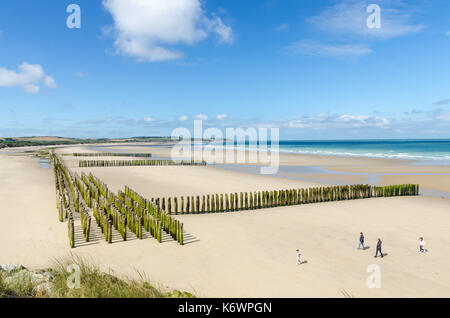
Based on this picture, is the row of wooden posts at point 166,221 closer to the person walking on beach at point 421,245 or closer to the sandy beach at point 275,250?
the sandy beach at point 275,250

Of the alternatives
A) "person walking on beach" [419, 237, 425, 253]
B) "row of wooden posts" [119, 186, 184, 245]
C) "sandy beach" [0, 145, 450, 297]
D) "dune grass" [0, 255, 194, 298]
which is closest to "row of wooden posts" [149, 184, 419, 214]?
"sandy beach" [0, 145, 450, 297]

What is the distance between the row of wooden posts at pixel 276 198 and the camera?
1788cm

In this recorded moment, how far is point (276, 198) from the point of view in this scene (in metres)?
19.6

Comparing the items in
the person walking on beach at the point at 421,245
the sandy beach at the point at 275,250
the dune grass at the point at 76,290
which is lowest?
the sandy beach at the point at 275,250

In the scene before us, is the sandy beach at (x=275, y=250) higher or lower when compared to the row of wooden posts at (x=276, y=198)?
lower

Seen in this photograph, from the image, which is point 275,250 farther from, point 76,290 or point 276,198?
point 276,198

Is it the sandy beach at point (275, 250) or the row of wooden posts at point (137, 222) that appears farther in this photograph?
the row of wooden posts at point (137, 222)

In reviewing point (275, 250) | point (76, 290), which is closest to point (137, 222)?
point (275, 250)

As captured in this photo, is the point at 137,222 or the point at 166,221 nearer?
the point at 137,222

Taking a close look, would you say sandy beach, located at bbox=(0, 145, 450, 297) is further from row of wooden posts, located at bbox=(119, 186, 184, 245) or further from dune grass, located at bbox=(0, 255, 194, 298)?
dune grass, located at bbox=(0, 255, 194, 298)

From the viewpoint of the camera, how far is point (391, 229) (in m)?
14.0

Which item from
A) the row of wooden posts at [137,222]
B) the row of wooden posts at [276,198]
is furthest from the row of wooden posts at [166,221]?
the row of wooden posts at [276,198]
